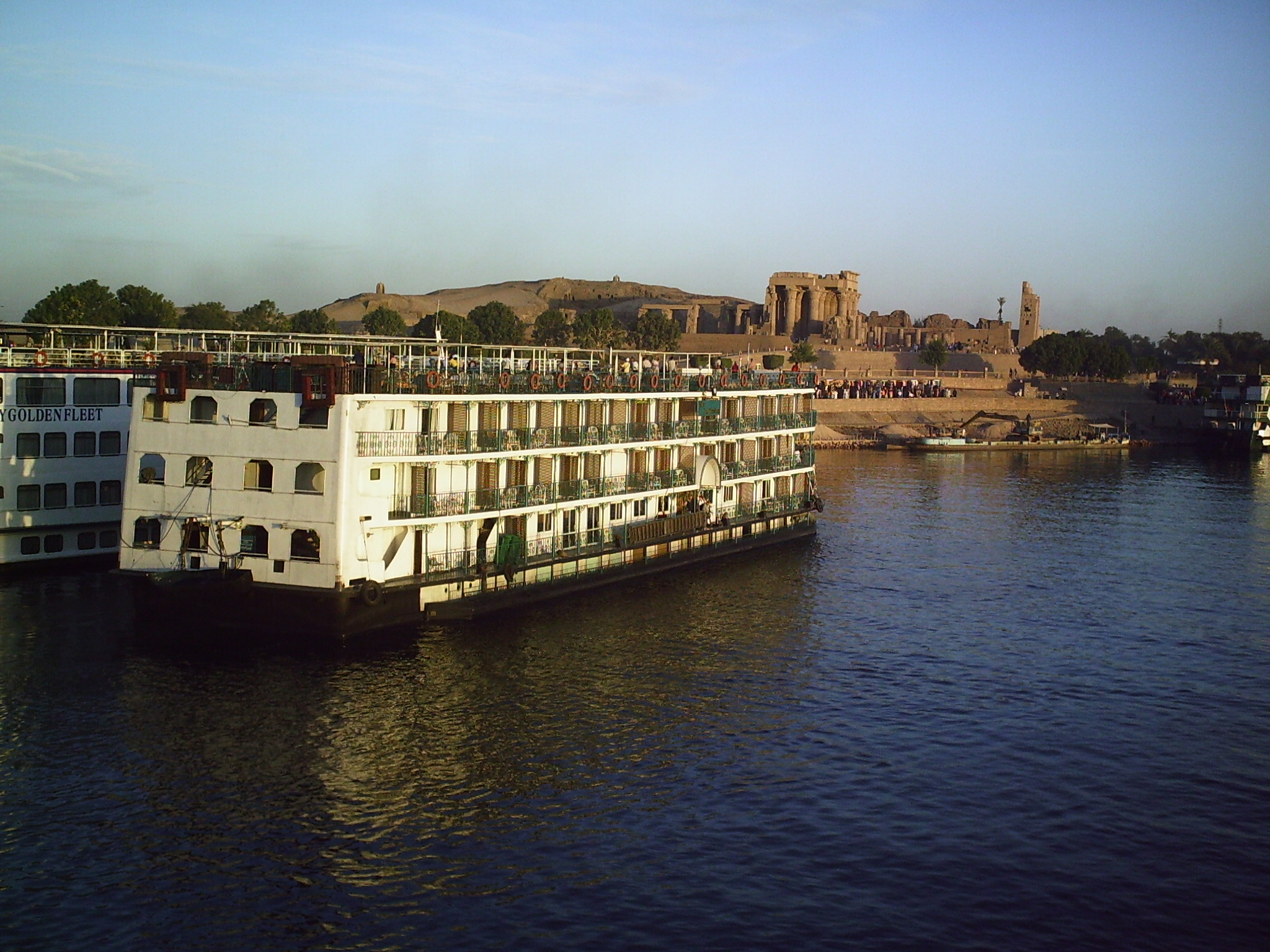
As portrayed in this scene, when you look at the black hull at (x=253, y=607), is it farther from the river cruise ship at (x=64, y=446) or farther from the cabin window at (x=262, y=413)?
the river cruise ship at (x=64, y=446)

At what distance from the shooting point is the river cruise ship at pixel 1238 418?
124 m

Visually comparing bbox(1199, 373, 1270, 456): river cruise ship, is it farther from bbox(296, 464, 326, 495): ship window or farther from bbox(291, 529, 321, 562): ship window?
bbox(291, 529, 321, 562): ship window

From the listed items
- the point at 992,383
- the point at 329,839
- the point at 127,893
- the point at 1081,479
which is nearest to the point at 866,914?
the point at 329,839

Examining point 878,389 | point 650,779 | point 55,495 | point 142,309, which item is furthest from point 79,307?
point 878,389

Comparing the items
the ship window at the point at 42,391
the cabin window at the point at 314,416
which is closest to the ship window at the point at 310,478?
the cabin window at the point at 314,416

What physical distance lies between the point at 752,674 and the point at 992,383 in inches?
5444

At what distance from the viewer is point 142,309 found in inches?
4058

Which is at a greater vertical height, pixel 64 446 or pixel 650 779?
pixel 64 446

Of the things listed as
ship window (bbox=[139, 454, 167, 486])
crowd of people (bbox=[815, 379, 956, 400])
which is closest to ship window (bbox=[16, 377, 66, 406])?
ship window (bbox=[139, 454, 167, 486])

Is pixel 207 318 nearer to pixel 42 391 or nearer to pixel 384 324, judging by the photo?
pixel 384 324

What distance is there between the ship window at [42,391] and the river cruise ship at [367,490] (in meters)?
8.61

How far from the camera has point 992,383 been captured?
166 meters

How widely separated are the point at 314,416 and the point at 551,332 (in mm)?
120116

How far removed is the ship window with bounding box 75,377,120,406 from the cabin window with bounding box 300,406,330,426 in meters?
14.0
